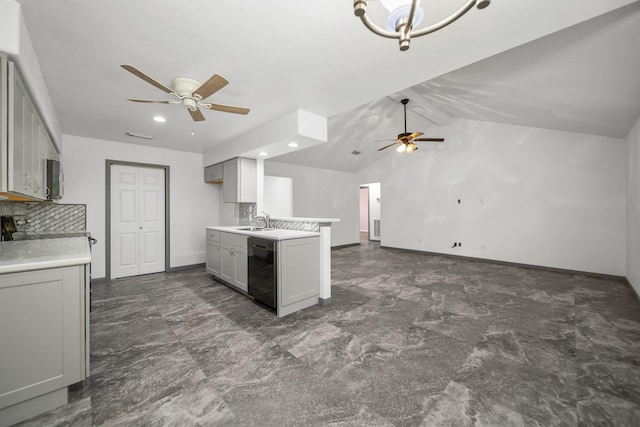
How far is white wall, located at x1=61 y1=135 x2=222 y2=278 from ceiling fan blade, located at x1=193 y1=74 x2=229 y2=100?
326 cm

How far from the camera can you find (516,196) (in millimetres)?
5238

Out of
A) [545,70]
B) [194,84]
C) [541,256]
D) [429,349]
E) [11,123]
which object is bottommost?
[429,349]

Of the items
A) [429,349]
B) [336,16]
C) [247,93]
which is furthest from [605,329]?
[247,93]

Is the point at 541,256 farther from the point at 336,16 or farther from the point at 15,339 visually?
the point at 15,339

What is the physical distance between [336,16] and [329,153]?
4.81m

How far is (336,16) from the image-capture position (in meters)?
1.59

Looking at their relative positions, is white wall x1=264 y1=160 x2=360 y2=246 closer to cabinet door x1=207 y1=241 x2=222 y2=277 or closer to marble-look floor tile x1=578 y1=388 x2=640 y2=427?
cabinet door x1=207 y1=241 x2=222 y2=277

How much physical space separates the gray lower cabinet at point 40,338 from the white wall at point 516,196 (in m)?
6.71

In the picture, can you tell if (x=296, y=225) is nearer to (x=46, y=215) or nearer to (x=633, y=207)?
(x=46, y=215)

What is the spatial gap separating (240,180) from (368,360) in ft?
11.1

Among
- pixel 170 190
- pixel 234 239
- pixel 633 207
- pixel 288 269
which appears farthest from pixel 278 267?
pixel 633 207

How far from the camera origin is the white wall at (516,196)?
4.37 meters

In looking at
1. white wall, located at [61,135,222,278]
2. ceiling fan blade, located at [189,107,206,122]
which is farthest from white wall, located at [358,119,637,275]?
ceiling fan blade, located at [189,107,206,122]

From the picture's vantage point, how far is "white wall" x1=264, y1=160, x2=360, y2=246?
22.1 ft
